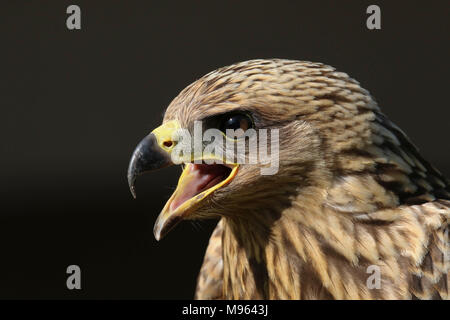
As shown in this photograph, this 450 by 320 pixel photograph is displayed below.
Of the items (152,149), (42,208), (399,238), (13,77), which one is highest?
(13,77)

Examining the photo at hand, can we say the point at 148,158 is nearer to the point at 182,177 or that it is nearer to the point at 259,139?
the point at 182,177

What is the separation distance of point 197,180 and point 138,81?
3.84m

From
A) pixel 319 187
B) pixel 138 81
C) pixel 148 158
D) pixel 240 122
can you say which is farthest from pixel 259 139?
pixel 138 81

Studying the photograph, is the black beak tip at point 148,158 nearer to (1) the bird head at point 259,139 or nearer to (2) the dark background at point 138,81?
(1) the bird head at point 259,139


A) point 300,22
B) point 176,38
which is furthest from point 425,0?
point 176,38

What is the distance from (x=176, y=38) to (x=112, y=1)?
1.85ft

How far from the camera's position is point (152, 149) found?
2.13 metres

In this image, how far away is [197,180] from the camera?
215 cm

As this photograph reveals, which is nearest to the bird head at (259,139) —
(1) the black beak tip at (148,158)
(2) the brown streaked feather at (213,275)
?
(1) the black beak tip at (148,158)

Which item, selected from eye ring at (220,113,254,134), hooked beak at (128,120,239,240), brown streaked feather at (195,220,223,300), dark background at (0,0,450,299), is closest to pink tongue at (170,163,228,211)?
hooked beak at (128,120,239,240)

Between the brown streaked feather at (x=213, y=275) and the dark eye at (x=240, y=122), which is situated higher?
the dark eye at (x=240, y=122)

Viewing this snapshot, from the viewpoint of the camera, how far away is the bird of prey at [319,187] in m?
2.06

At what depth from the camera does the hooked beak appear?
6.84ft

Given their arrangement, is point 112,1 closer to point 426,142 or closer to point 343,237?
point 426,142
